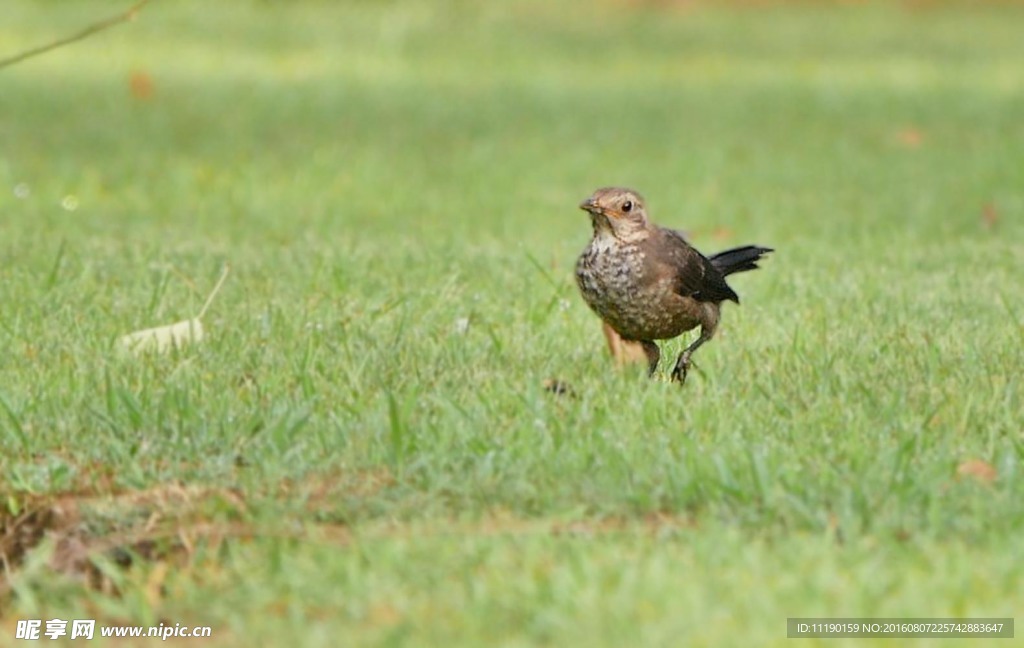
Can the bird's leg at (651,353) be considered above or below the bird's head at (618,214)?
below

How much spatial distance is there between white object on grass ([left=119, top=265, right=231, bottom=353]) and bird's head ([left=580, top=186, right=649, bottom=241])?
4.22ft

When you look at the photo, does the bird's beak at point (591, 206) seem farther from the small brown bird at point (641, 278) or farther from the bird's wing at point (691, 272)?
the bird's wing at point (691, 272)

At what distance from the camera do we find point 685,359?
5422 millimetres

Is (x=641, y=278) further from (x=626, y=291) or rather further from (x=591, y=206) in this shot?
(x=591, y=206)

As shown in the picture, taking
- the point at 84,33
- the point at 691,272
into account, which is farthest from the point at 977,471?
the point at 84,33

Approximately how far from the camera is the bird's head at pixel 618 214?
538 cm

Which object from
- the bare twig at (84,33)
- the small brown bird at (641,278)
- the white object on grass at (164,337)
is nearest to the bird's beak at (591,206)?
the small brown bird at (641,278)

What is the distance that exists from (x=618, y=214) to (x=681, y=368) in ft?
1.65

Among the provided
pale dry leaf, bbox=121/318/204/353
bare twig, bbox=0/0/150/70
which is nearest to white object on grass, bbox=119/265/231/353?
pale dry leaf, bbox=121/318/204/353

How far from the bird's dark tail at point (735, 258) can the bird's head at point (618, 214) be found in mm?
617

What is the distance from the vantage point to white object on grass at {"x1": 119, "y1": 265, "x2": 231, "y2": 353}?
5.47 meters

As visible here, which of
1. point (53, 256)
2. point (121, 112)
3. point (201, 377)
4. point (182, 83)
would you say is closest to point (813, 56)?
point (182, 83)

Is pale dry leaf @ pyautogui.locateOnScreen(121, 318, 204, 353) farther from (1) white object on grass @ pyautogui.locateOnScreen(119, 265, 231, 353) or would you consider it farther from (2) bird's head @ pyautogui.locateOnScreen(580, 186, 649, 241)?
(2) bird's head @ pyautogui.locateOnScreen(580, 186, 649, 241)

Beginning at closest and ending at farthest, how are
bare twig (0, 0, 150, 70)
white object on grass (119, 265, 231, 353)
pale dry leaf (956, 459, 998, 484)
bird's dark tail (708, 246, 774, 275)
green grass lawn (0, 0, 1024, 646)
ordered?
1. green grass lawn (0, 0, 1024, 646)
2. pale dry leaf (956, 459, 998, 484)
3. bare twig (0, 0, 150, 70)
4. white object on grass (119, 265, 231, 353)
5. bird's dark tail (708, 246, 774, 275)
